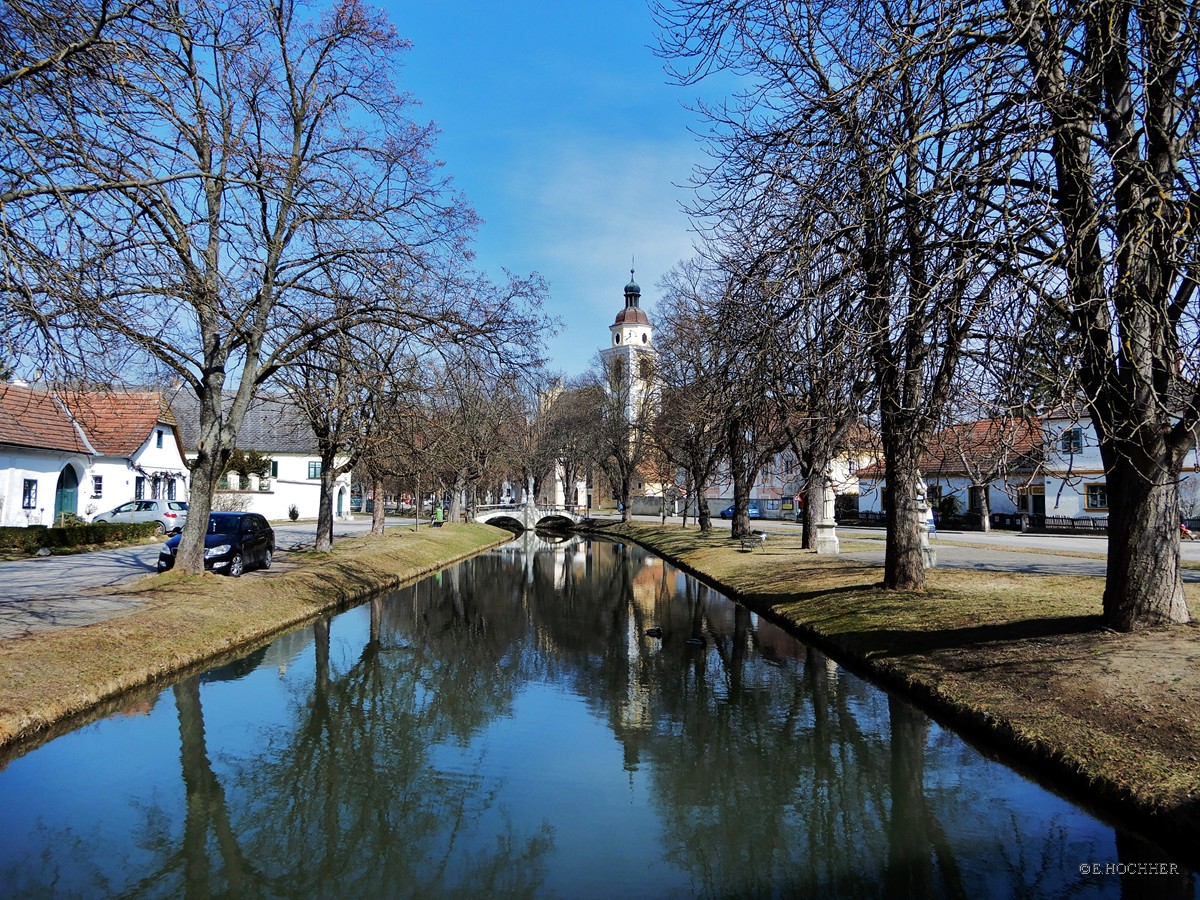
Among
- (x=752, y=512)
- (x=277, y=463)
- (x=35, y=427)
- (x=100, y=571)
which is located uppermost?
(x=35, y=427)

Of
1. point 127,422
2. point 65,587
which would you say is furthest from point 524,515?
point 65,587

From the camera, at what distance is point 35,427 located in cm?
3017

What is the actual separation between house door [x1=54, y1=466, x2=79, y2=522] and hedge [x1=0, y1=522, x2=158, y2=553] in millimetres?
4394

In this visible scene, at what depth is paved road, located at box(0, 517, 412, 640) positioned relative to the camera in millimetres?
12359

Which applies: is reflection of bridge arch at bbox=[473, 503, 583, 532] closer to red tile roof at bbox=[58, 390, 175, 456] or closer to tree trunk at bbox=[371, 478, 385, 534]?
tree trunk at bbox=[371, 478, 385, 534]

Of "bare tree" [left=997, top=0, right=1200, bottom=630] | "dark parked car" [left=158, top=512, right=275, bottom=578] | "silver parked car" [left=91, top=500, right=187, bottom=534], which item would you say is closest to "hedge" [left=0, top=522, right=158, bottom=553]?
"silver parked car" [left=91, top=500, right=187, bottom=534]

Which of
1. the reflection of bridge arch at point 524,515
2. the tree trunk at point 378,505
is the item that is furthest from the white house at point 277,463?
the tree trunk at point 378,505

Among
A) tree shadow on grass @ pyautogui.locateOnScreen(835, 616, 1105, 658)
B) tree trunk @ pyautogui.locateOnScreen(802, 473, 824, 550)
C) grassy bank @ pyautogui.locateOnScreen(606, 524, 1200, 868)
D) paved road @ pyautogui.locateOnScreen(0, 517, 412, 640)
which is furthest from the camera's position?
tree trunk @ pyautogui.locateOnScreen(802, 473, 824, 550)

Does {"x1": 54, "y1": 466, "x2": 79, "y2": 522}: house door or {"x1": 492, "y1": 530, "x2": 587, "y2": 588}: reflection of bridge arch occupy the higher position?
{"x1": 54, "y1": 466, "x2": 79, "y2": 522}: house door

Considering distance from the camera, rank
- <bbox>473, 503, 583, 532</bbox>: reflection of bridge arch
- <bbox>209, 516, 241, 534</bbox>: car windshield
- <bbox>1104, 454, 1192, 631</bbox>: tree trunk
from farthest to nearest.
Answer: <bbox>473, 503, 583, 532</bbox>: reflection of bridge arch → <bbox>209, 516, 241, 534</bbox>: car windshield → <bbox>1104, 454, 1192, 631</bbox>: tree trunk

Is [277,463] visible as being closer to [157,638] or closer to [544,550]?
[544,550]

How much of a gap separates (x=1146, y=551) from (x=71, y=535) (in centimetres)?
2804

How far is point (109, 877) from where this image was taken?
590 centimetres

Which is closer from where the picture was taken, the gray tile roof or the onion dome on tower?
the gray tile roof
